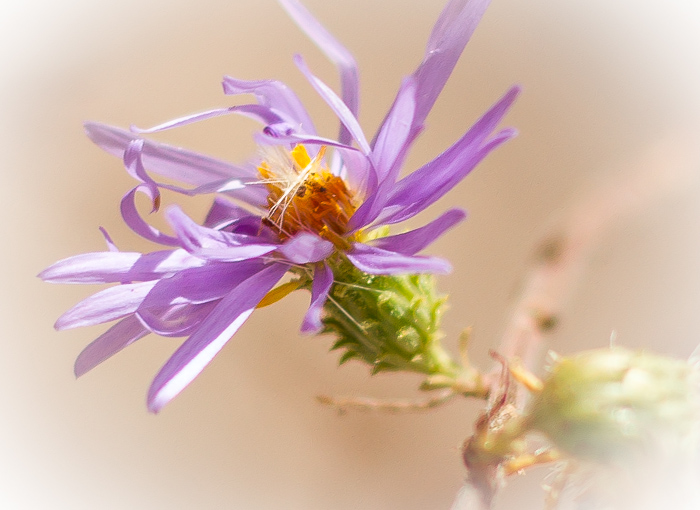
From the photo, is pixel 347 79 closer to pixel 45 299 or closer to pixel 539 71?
pixel 539 71

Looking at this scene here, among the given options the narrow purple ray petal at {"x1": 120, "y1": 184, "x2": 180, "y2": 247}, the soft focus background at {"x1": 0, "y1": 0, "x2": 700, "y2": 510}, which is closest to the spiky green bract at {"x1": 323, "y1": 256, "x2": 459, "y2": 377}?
the narrow purple ray petal at {"x1": 120, "y1": 184, "x2": 180, "y2": 247}

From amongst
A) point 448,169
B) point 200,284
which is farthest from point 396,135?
point 200,284

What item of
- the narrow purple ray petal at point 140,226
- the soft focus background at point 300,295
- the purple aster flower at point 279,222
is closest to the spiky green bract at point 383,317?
the purple aster flower at point 279,222

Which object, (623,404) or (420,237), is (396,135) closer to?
(420,237)

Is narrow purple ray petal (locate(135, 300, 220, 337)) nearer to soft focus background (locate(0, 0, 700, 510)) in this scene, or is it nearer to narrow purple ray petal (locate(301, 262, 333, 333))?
narrow purple ray petal (locate(301, 262, 333, 333))

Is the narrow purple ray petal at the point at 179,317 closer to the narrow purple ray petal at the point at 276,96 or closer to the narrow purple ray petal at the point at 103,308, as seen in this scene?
the narrow purple ray petal at the point at 103,308

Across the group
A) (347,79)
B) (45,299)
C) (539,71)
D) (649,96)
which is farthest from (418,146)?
(45,299)

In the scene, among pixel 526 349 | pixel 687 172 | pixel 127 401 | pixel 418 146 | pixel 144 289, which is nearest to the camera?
pixel 144 289
